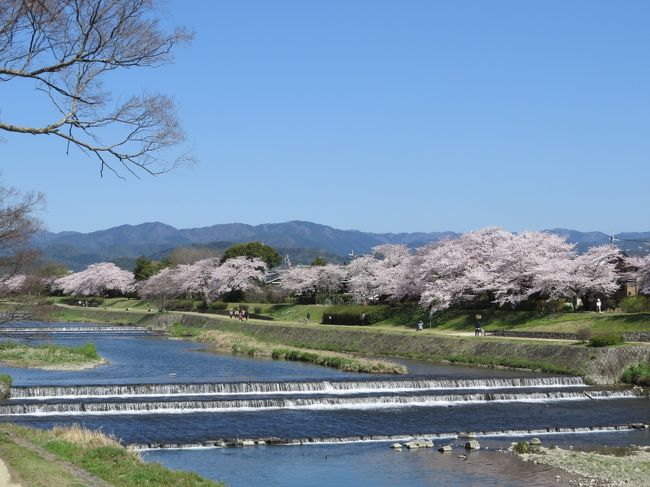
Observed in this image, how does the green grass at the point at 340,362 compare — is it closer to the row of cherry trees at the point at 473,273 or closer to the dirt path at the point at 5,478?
the row of cherry trees at the point at 473,273

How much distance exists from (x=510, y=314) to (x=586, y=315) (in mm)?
7203

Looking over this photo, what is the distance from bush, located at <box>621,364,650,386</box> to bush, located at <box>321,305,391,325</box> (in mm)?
31679

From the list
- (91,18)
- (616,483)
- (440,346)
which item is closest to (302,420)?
(616,483)

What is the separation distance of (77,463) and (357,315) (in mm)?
52922

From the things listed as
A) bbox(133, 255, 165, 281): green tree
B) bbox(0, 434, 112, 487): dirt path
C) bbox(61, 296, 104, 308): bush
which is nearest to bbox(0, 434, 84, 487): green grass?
bbox(0, 434, 112, 487): dirt path

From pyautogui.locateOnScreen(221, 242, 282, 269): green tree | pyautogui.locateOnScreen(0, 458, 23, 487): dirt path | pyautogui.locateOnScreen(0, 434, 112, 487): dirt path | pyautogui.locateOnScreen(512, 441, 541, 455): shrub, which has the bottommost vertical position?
pyautogui.locateOnScreen(512, 441, 541, 455): shrub

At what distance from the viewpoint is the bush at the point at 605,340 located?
40.5 meters

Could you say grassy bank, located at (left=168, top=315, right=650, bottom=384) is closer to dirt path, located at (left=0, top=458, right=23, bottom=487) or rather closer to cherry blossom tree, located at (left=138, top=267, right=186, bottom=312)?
dirt path, located at (left=0, top=458, right=23, bottom=487)

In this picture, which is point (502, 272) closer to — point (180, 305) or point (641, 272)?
point (641, 272)

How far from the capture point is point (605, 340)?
40469mm

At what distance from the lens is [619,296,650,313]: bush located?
165 ft

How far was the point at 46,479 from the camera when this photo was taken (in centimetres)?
1384

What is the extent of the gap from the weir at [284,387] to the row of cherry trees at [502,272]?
62.7 feet

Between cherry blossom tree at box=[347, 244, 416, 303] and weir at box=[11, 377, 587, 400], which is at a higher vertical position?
cherry blossom tree at box=[347, 244, 416, 303]
